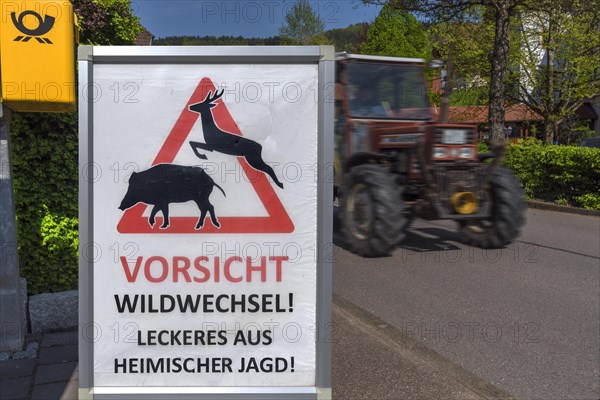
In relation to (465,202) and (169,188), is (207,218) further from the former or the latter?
(465,202)

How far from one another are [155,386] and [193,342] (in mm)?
192

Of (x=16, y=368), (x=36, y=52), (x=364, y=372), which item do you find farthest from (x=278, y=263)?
(x=16, y=368)

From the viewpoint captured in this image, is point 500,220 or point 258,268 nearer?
point 258,268

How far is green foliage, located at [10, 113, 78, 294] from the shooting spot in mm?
4770

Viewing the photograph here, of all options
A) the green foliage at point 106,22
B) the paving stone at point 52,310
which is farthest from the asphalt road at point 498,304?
the green foliage at point 106,22

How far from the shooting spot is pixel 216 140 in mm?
1754

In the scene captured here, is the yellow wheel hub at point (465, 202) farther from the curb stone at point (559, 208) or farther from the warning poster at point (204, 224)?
the curb stone at point (559, 208)

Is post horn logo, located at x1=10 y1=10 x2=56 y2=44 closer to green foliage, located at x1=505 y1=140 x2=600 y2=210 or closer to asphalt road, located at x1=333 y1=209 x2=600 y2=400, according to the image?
asphalt road, located at x1=333 y1=209 x2=600 y2=400

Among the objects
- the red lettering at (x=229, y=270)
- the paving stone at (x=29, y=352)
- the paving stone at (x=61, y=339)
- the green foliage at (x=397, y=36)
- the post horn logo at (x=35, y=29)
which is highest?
the green foliage at (x=397, y=36)

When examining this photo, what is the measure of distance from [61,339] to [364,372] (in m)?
2.40

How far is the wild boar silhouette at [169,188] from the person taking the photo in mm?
1746

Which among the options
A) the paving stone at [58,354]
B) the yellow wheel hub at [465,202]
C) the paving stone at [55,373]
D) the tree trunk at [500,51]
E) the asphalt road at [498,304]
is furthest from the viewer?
the paving stone at [58,354]

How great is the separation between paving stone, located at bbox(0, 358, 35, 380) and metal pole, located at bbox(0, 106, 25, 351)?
0.85ft

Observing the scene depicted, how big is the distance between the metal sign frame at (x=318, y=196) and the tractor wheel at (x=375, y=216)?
468 mm
